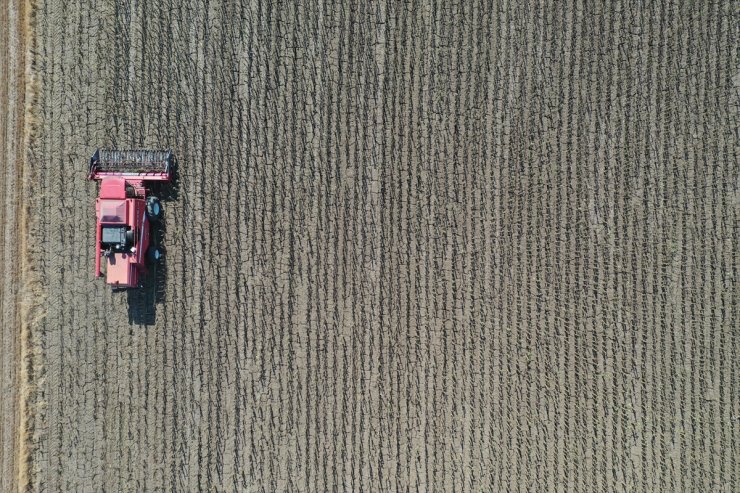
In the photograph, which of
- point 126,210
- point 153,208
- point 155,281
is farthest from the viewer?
point 155,281

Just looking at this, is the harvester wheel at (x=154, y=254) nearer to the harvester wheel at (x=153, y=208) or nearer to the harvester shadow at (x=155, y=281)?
the harvester shadow at (x=155, y=281)

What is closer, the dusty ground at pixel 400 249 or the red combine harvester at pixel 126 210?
the red combine harvester at pixel 126 210

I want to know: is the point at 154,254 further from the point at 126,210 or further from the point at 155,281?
the point at 126,210

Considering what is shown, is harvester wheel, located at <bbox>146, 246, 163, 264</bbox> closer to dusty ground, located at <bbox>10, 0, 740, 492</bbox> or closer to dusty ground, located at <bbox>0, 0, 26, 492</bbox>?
dusty ground, located at <bbox>10, 0, 740, 492</bbox>

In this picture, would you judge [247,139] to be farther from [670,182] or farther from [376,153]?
[670,182]

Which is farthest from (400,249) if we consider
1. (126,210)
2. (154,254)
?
(126,210)

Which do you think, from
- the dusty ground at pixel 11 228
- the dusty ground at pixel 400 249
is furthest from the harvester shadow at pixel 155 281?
the dusty ground at pixel 11 228
